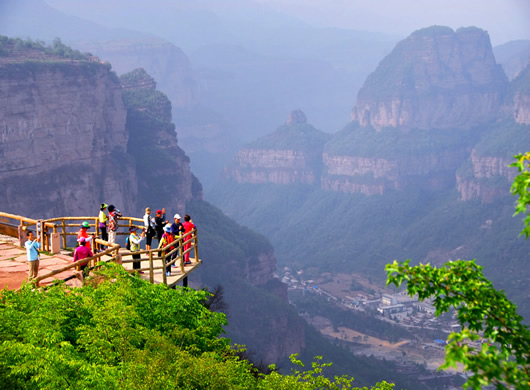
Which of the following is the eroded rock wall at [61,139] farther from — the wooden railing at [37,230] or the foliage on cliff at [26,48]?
the wooden railing at [37,230]

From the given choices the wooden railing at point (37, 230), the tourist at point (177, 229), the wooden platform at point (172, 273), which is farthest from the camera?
the wooden railing at point (37, 230)

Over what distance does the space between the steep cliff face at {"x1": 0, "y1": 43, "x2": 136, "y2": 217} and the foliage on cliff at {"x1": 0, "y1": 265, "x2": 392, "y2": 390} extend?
3437 inches

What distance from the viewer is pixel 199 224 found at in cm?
15250

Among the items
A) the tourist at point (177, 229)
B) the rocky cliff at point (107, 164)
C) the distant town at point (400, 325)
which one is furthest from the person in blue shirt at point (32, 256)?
the distant town at point (400, 325)

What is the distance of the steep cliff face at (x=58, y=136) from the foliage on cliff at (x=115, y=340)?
3437 inches

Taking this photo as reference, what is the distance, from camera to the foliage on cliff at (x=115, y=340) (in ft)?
64.5

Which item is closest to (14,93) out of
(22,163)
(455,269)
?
(22,163)

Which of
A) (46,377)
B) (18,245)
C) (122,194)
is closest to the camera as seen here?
(46,377)

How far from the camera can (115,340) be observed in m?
21.8

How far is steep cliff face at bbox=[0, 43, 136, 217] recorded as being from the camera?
108938 millimetres

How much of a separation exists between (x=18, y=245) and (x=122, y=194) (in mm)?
96143

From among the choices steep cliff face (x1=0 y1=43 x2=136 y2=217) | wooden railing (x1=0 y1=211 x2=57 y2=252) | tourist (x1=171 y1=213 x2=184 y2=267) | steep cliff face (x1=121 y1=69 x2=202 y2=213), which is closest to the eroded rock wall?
steep cliff face (x1=0 y1=43 x2=136 y2=217)

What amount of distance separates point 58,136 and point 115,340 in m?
98.7

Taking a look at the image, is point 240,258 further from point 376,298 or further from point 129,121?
point 376,298
